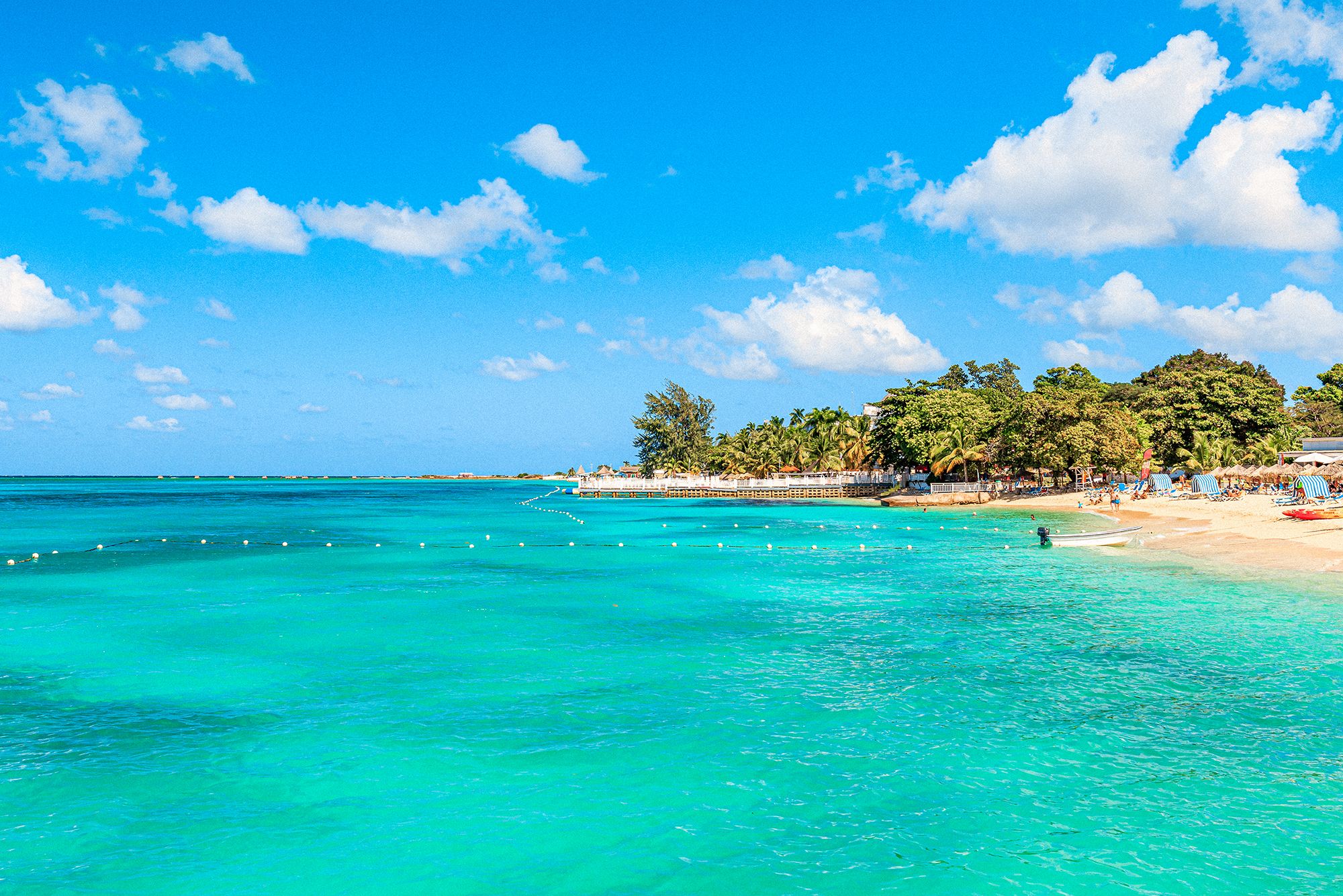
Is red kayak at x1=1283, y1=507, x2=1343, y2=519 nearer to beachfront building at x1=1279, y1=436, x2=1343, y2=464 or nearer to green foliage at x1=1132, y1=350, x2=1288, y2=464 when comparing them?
beachfront building at x1=1279, y1=436, x2=1343, y2=464

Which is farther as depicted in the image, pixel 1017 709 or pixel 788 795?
pixel 1017 709

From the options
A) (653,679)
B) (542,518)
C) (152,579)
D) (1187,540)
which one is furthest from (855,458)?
(653,679)

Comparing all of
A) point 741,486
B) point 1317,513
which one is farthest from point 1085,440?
point 741,486

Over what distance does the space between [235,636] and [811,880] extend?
17.3 metres

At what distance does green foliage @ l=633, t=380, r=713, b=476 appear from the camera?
107 metres

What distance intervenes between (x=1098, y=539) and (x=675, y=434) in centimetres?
7195

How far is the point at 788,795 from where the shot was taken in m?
10.3

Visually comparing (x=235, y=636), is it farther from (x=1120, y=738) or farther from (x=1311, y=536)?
(x=1311, y=536)

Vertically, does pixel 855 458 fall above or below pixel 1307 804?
above

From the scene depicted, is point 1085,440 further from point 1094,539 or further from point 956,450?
point 1094,539

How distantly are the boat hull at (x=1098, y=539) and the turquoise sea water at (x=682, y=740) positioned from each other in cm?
1192

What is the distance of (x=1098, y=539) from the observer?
38156 millimetres

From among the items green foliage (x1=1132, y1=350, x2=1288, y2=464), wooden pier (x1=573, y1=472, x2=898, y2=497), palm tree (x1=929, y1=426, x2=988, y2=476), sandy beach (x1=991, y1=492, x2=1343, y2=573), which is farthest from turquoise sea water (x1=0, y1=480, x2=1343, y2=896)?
wooden pier (x1=573, y1=472, x2=898, y2=497)

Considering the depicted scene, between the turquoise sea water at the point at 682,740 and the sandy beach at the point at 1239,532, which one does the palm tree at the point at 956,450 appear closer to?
the sandy beach at the point at 1239,532
